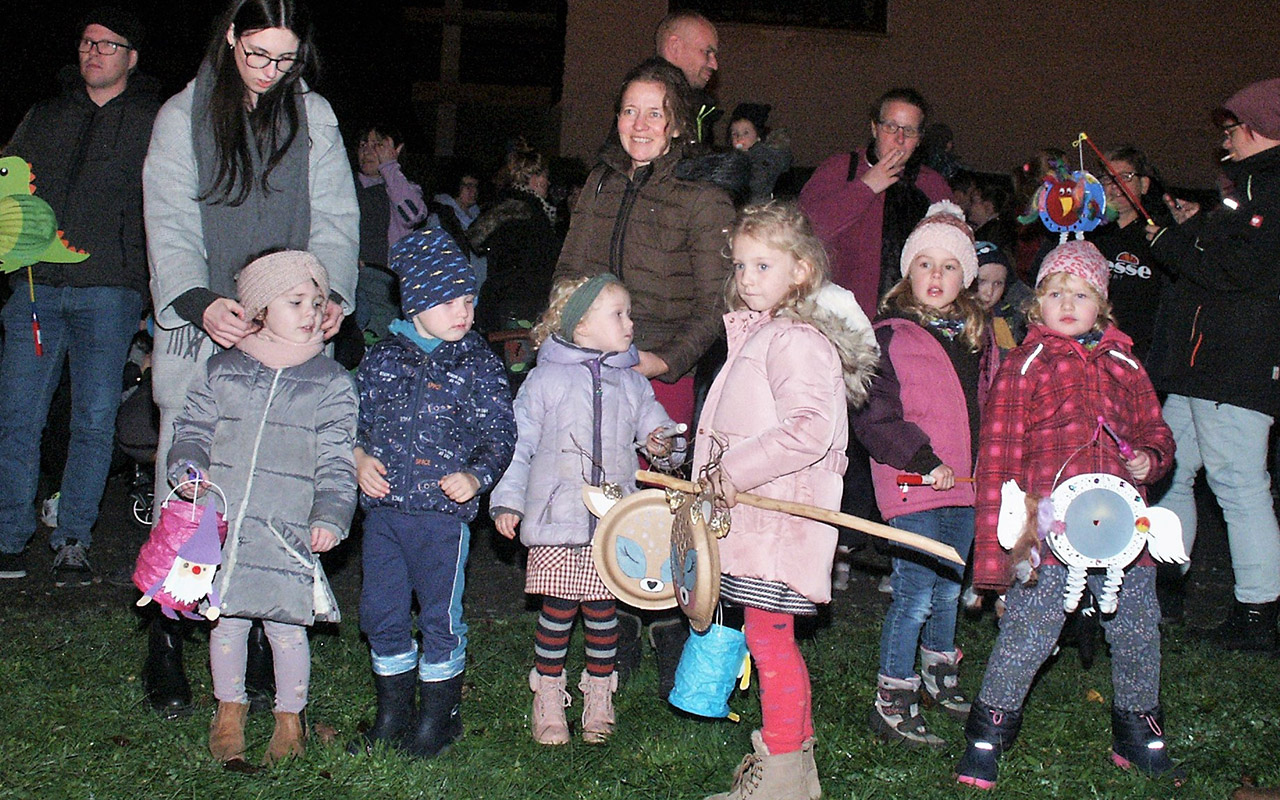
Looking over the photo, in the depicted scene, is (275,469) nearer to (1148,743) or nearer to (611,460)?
(611,460)

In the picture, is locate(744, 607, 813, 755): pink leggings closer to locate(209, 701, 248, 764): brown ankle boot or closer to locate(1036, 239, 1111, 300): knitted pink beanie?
locate(1036, 239, 1111, 300): knitted pink beanie

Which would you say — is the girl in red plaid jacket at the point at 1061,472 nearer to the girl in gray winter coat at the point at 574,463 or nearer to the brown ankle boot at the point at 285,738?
the girl in gray winter coat at the point at 574,463

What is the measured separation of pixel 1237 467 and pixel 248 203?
410 centimetres

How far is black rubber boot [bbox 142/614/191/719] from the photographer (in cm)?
420

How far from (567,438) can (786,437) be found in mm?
842

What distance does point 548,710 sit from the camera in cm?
417

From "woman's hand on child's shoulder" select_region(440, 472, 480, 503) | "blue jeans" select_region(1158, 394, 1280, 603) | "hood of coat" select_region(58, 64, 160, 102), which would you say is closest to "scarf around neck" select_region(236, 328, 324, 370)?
"woman's hand on child's shoulder" select_region(440, 472, 480, 503)

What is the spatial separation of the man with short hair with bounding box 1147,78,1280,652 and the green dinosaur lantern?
15.0 feet

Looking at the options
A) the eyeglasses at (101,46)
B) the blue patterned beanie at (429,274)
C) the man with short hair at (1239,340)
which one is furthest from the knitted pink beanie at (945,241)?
the eyeglasses at (101,46)

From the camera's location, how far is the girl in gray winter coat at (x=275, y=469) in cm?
377

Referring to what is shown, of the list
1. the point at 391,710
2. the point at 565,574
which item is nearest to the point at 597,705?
the point at 565,574

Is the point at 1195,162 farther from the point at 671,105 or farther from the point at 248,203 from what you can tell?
the point at 248,203

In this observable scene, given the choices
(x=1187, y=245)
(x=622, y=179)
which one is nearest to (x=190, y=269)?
(x=622, y=179)

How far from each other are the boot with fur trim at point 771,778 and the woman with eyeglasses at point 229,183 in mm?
1412
